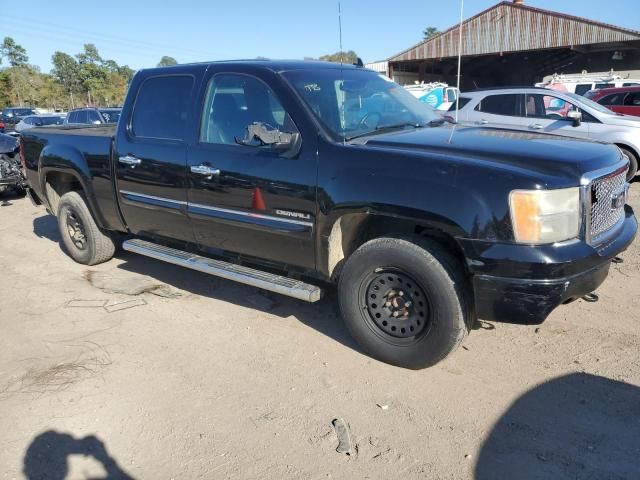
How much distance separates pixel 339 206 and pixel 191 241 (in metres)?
1.68

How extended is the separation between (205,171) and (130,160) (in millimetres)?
1013

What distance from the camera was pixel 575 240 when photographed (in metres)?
2.79

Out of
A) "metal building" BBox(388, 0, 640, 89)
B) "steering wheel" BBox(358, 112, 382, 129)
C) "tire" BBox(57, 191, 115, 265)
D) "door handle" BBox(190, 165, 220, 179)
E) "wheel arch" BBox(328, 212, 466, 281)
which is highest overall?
"metal building" BBox(388, 0, 640, 89)

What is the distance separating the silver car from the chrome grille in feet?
18.0

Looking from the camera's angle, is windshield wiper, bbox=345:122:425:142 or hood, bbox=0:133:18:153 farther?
hood, bbox=0:133:18:153

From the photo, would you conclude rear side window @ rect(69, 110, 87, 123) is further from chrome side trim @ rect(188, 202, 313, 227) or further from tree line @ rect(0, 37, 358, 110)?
A: tree line @ rect(0, 37, 358, 110)

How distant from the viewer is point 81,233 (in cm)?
566

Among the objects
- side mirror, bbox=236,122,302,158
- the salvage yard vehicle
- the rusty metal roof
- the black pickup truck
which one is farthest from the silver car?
the rusty metal roof

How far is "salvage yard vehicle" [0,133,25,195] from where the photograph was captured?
977 centimetres

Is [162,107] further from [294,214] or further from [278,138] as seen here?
[294,214]

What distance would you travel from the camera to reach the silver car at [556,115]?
8523 millimetres

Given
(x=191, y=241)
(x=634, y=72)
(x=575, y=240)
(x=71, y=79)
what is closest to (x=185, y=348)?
(x=191, y=241)

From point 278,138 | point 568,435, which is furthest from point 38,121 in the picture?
point 568,435

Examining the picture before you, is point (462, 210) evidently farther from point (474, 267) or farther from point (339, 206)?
point (339, 206)
